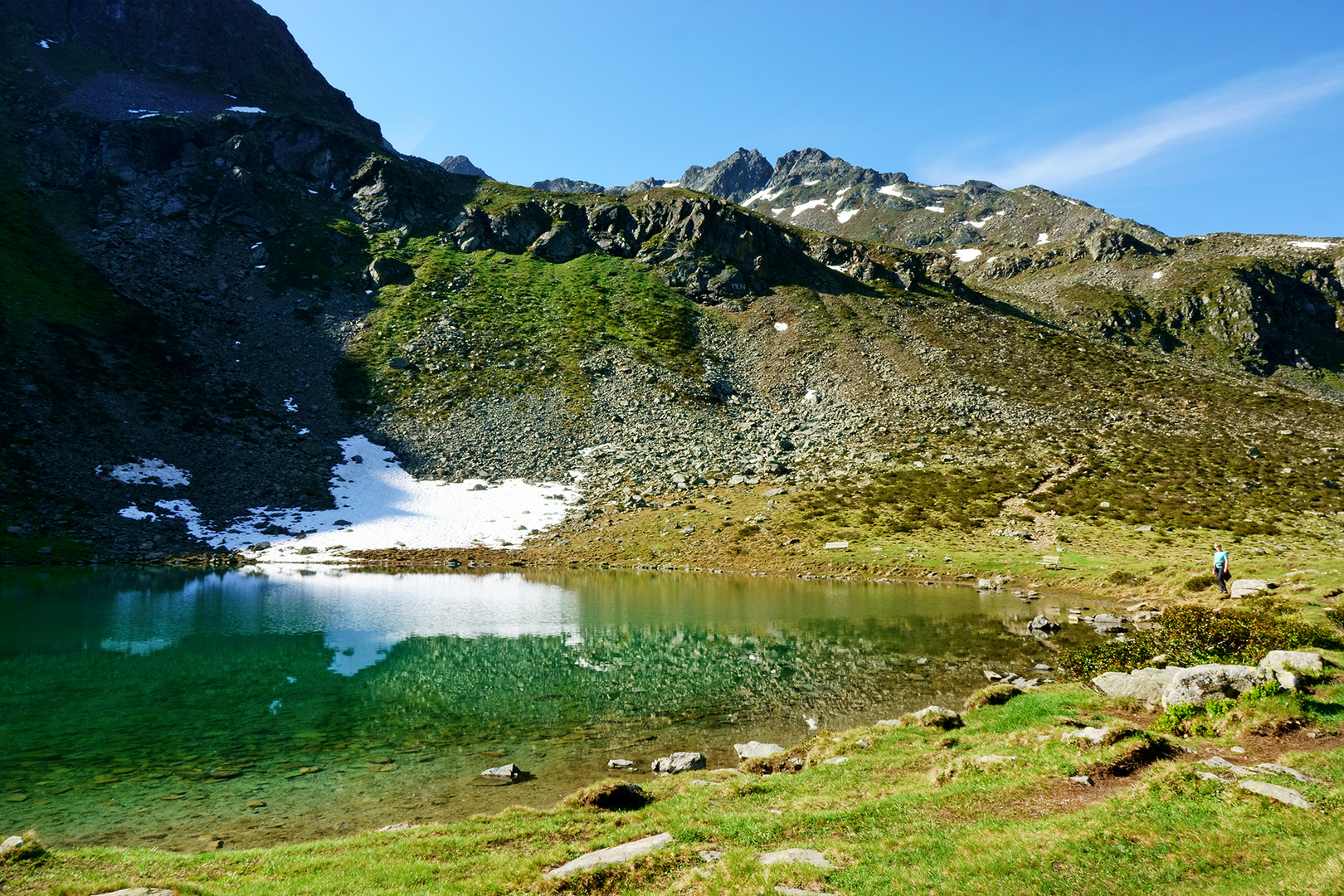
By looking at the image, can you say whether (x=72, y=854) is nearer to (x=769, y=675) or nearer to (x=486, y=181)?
(x=769, y=675)

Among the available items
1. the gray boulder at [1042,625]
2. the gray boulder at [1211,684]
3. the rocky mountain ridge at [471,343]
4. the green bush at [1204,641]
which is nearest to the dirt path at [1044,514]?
the rocky mountain ridge at [471,343]

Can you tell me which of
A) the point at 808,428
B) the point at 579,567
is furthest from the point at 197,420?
the point at 808,428

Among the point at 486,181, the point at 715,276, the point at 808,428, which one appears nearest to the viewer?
the point at 808,428

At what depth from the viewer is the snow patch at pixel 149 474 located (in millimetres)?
71438

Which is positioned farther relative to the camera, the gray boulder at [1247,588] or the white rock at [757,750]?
the gray boulder at [1247,588]

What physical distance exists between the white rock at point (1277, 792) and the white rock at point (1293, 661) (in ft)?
31.5

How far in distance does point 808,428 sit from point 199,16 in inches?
7714

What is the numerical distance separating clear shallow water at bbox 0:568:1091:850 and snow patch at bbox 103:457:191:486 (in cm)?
2196

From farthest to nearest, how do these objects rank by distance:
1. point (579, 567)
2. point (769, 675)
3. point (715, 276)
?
point (715, 276) < point (579, 567) < point (769, 675)

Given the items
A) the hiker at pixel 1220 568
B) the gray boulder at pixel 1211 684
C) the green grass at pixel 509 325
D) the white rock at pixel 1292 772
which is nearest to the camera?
the white rock at pixel 1292 772

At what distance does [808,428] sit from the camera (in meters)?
93.0

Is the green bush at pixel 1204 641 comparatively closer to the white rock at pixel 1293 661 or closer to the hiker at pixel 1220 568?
→ the white rock at pixel 1293 661

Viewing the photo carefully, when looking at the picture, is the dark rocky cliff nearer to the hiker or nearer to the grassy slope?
the grassy slope

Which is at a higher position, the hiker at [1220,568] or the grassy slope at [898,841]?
the hiker at [1220,568]
